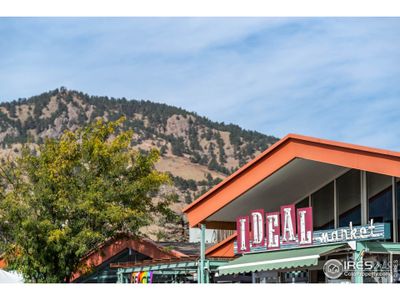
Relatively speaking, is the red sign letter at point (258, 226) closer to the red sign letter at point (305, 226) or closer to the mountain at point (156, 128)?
the red sign letter at point (305, 226)

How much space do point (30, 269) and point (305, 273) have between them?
12912 mm

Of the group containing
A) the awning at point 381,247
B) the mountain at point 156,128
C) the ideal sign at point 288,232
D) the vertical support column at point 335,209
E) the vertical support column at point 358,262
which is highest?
the mountain at point 156,128

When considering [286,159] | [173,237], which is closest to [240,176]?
[286,159]

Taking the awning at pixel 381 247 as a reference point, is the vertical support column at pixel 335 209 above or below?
above

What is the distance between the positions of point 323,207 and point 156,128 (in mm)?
122844

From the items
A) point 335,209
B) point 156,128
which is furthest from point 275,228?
point 156,128

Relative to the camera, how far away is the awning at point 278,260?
85.8 feet

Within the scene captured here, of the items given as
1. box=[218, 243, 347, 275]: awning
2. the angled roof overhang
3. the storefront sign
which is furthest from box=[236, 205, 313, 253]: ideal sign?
the storefront sign

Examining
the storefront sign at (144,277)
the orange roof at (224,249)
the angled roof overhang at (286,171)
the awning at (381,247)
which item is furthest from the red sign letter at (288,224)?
the storefront sign at (144,277)

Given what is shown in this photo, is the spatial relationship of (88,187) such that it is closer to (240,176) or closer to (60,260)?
(60,260)

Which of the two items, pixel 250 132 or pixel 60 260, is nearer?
pixel 60 260

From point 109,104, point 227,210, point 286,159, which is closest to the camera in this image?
point 286,159

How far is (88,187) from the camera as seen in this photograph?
3800cm

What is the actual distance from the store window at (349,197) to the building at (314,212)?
0.03 m
